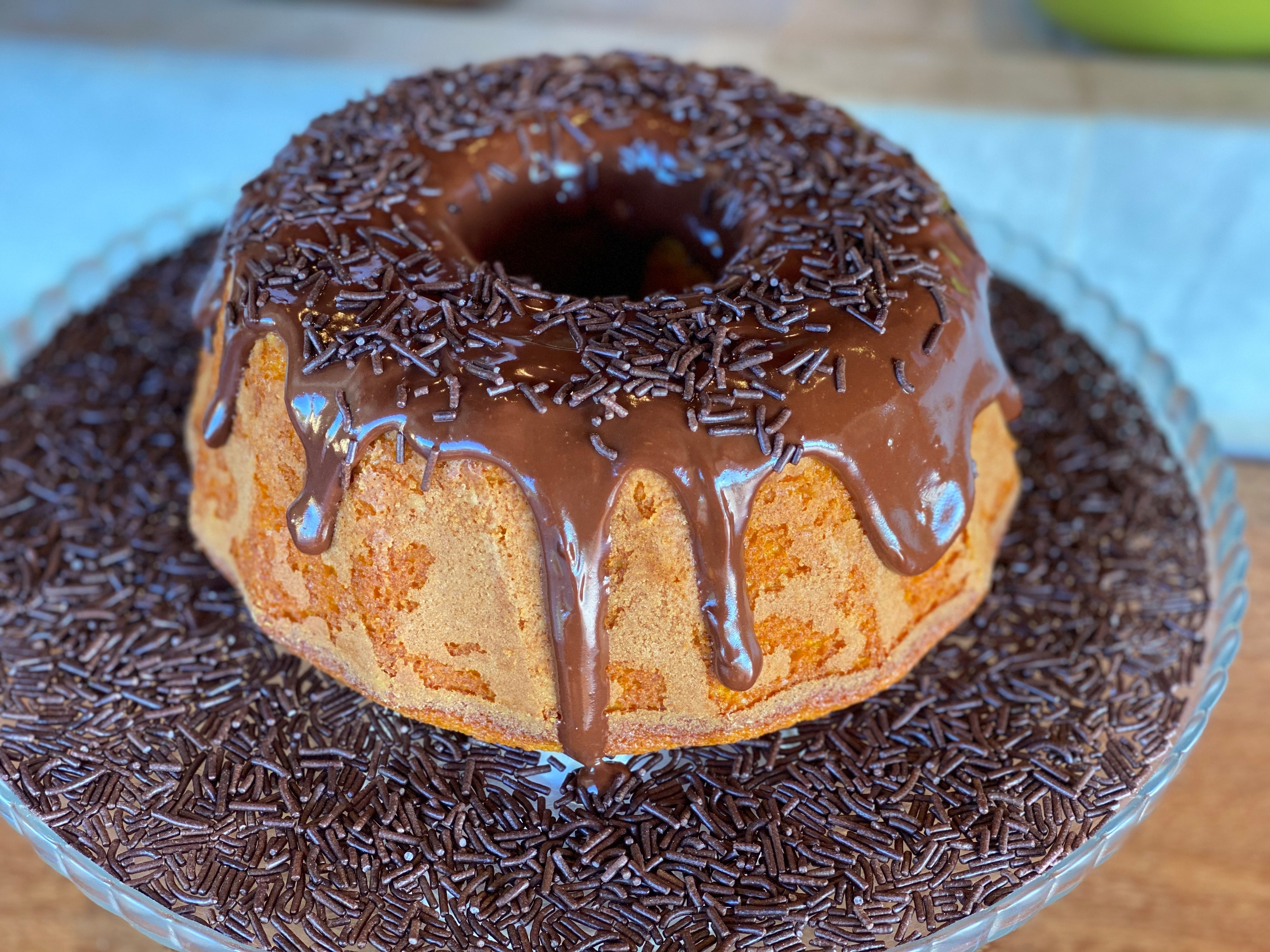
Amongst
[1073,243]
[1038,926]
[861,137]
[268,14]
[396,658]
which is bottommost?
[1038,926]

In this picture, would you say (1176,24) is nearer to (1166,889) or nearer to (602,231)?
(602,231)

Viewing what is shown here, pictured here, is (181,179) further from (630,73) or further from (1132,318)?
(1132,318)

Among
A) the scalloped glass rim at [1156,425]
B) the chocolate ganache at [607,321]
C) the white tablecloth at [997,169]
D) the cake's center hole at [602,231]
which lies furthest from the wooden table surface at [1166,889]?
the white tablecloth at [997,169]

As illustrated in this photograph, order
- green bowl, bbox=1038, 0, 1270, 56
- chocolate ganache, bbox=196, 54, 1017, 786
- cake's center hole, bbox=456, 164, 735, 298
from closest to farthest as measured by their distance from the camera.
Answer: chocolate ganache, bbox=196, 54, 1017, 786, cake's center hole, bbox=456, 164, 735, 298, green bowl, bbox=1038, 0, 1270, 56

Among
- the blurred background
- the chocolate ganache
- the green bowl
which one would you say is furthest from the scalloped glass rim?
the green bowl

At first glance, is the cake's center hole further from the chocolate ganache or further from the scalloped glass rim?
the scalloped glass rim

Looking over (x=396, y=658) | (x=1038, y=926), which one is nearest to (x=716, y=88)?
(x=396, y=658)

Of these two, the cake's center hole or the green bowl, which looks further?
the green bowl

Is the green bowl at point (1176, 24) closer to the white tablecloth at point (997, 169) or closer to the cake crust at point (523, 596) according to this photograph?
the white tablecloth at point (997, 169)
